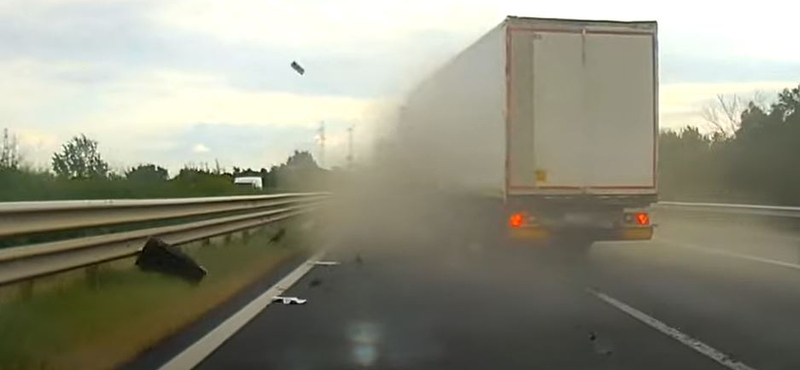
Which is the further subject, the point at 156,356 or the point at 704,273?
the point at 704,273

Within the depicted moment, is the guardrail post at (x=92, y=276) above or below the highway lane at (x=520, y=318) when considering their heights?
above

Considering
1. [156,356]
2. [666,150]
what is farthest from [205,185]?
[666,150]

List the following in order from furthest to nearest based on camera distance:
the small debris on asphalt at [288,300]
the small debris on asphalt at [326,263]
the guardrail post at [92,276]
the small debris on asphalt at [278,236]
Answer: the small debris on asphalt at [278,236], the small debris on asphalt at [326,263], the small debris on asphalt at [288,300], the guardrail post at [92,276]

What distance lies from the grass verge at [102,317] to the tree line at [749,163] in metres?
31.5

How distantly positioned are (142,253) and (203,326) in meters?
2.64

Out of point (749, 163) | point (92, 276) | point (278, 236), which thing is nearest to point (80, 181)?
point (278, 236)

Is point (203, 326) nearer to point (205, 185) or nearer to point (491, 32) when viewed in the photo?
point (491, 32)

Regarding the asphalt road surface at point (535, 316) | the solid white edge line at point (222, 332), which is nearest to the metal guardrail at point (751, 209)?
the asphalt road surface at point (535, 316)

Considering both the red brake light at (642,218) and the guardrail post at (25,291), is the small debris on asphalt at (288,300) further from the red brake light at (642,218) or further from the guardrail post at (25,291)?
the red brake light at (642,218)

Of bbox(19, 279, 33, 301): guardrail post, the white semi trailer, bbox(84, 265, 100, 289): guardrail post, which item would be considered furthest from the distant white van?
bbox(19, 279, 33, 301): guardrail post

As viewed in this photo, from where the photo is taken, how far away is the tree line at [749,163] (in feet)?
153

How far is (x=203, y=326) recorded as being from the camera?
10531 mm

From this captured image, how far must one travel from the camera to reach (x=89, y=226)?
35.5 feet

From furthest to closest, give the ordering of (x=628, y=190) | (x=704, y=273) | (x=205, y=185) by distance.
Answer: (x=205, y=185) → (x=628, y=190) → (x=704, y=273)
